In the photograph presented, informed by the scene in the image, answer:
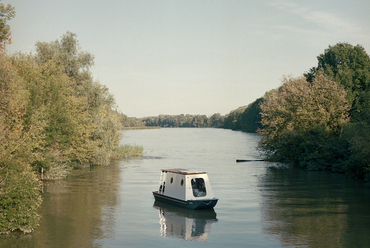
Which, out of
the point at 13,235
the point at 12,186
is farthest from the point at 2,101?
the point at 13,235

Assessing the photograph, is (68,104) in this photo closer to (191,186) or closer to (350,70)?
(191,186)

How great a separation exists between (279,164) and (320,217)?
31.6 m

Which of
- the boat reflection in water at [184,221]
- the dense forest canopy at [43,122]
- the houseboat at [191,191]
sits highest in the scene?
the dense forest canopy at [43,122]

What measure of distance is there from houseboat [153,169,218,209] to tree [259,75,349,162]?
88.7 feet

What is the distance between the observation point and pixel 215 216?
84.0 ft

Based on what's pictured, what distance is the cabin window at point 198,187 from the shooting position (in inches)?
1080

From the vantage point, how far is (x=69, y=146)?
145 feet

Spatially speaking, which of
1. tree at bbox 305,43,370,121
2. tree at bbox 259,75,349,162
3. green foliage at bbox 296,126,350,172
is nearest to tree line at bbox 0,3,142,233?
tree at bbox 259,75,349,162

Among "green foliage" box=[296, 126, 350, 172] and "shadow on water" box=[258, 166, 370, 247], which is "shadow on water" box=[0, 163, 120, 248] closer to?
"shadow on water" box=[258, 166, 370, 247]

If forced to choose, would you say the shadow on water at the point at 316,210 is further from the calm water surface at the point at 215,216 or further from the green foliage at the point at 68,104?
the green foliage at the point at 68,104

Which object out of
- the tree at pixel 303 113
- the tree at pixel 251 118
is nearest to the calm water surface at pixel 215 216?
the tree at pixel 303 113

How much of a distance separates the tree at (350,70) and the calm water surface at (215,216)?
45.4ft

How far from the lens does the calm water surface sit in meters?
19.8

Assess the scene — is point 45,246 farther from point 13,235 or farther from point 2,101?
point 2,101
